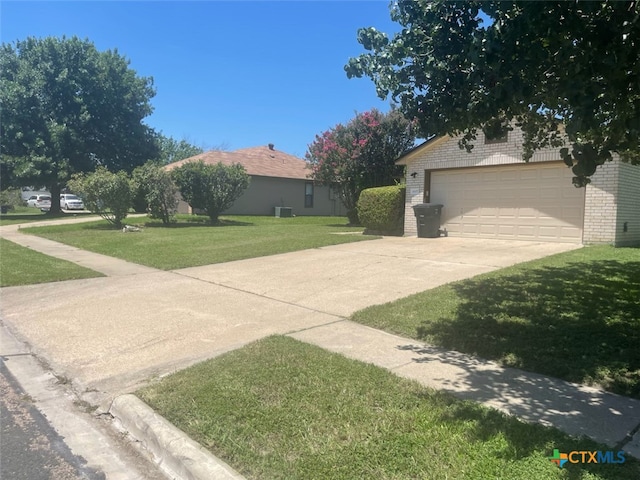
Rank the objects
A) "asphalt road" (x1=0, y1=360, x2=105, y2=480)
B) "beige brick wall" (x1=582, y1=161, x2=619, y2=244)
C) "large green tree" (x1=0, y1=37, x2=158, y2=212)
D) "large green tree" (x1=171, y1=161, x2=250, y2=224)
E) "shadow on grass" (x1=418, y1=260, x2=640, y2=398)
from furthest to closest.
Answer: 1. "large green tree" (x1=0, y1=37, x2=158, y2=212)
2. "large green tree" (x1=171, y1=161, x2=250, y2=224)
3. "beige brick wall" (x1=582, y1=161, x2=619, y2=244)
4. "shadow on grass" (x1=418, y1=260, x2=640, y2=398)
5. "asphalt road" (x1=0, y1=360, x2=105, y2=480)

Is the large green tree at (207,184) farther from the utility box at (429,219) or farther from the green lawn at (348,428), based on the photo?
the green lawn at (348,428)

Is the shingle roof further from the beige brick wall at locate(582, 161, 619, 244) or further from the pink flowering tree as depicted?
the beige brick wall at locate(582, 161, 619, 244)

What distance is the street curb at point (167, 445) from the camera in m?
3.11

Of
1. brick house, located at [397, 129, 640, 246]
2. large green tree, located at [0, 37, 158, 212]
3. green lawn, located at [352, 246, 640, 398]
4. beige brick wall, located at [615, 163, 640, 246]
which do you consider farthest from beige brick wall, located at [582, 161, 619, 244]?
large green tree, located at [0, 37, 158, 212]

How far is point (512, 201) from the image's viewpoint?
1388 cm

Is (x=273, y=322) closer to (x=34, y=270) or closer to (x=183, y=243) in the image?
(x=34, y=270)

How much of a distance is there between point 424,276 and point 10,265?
32.3 ft

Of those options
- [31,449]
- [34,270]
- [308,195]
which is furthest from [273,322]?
[308,195]

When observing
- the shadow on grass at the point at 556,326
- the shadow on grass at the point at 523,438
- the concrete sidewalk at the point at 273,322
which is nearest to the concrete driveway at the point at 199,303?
the concrete sidewalk at the point at 273,322

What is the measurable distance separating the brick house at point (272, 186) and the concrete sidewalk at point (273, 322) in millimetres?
16973

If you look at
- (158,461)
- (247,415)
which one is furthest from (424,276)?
(158,461)

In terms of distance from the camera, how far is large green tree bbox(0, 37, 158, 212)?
2886cm

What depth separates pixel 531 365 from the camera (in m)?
4.65

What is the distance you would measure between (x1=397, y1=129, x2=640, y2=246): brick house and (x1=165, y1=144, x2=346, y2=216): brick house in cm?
1367
